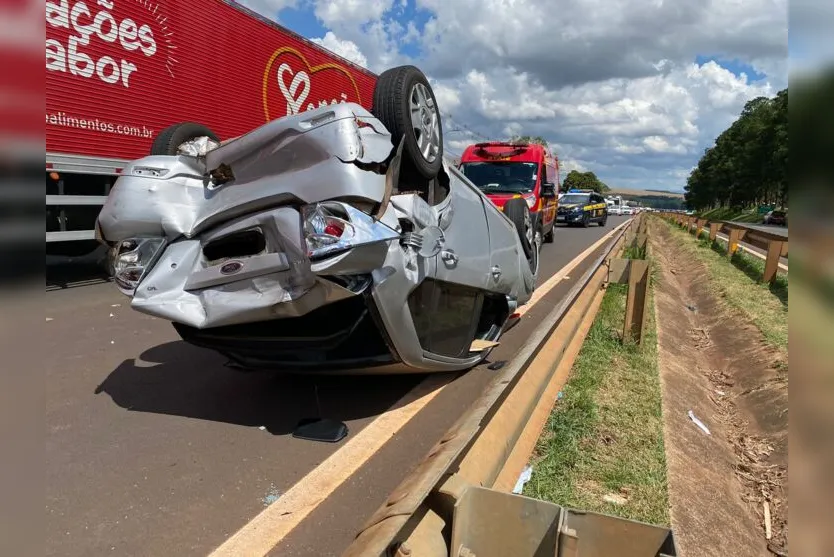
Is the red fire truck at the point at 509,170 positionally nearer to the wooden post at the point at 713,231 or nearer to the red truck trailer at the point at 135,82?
the red truck trailer at the point at 135,82

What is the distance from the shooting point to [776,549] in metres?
3.21

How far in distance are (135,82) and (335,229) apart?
761cm

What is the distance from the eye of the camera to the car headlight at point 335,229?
2.92 meters

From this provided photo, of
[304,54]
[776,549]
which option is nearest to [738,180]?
[304,54]

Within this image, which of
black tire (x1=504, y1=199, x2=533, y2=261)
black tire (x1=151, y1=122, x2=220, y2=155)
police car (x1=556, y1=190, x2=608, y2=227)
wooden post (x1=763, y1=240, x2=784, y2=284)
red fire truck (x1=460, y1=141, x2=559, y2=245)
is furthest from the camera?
police car (x1=556, y1=190, x2=608, y2=227)

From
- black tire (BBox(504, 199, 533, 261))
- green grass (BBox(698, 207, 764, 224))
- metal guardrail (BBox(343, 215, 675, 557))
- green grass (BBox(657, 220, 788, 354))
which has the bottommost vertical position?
green grass (BBox(698, 207, 764, 224))

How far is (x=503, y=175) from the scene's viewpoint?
1423cm

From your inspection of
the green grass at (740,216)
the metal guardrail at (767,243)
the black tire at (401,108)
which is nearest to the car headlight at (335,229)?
the black tire at (401,108)

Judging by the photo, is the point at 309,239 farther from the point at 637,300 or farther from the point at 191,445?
the point at 637,300

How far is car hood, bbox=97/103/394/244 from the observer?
312 centimetres

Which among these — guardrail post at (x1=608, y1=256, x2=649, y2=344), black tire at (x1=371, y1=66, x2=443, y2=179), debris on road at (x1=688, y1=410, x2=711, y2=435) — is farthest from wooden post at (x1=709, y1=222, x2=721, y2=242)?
black tire at (x1=371, y1=66, x2=443, y2=179)

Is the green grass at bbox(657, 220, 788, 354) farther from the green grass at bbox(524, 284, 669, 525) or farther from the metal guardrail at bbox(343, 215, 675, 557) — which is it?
the metal guardrail at bbox(343, 215, 675, 557)

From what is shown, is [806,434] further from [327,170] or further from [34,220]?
[327,170]

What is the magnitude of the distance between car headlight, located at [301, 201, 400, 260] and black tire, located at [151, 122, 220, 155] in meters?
1.63
